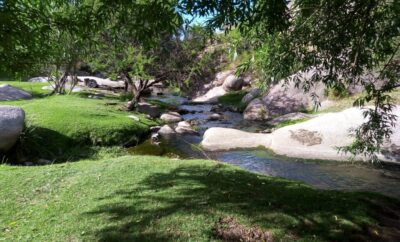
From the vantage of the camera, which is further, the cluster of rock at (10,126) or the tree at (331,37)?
the cluster of rock at (10,126)

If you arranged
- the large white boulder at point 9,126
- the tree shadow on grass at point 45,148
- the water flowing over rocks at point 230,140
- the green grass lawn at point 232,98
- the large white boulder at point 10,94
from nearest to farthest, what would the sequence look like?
1. the large white boulder at point 9,126
2. the tree shadow on grass at point 45,148
3. the water flowing over rocks at point 230,140
4. the large white boulder at point 10,94
5. the green grass lawn at point 232,98

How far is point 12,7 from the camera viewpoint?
14.8 feet

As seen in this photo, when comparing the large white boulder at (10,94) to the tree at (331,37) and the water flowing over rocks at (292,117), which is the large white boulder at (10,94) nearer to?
the water flowing over rocks at (292,117)

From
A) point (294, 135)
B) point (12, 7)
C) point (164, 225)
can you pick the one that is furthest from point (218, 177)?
point (294, 135)

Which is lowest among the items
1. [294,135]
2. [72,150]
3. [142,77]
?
[72,150]

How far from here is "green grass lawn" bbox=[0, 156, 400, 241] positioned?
677 centimetres

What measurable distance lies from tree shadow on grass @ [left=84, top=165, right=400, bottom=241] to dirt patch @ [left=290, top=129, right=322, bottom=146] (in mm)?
6951

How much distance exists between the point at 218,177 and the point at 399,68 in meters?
4.92

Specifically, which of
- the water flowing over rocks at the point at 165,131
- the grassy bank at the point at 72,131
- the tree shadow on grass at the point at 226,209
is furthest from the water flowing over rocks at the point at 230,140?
the tree shadow on grass at the point at 226,209

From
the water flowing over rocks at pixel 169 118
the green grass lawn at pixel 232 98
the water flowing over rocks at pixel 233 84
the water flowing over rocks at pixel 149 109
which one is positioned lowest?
the water flowing over rocks at pixel 169 118

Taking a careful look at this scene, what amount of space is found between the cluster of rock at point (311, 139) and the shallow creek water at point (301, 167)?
547 mm

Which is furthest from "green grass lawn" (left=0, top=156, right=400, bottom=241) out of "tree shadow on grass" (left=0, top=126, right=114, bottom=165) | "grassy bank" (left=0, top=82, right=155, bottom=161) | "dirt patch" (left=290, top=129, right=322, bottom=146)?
"dirt patch" (left=290, top=129, right=322, bottom=146)

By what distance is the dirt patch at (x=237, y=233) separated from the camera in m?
6.59

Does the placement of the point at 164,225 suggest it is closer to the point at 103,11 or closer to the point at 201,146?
the point at 103,11
